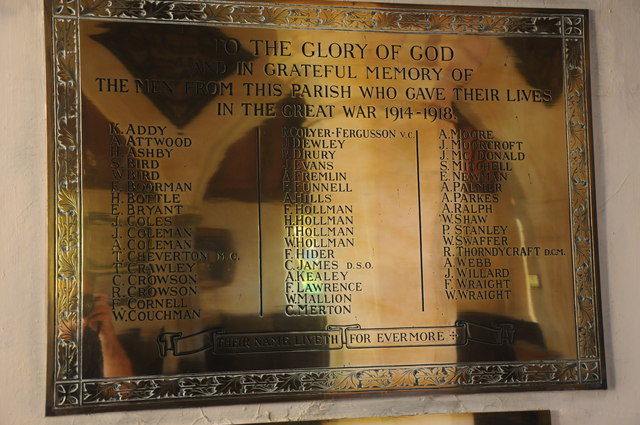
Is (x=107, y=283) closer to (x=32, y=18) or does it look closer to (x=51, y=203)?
(x=51, y=203)

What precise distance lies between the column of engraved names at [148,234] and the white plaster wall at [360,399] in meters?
0.30

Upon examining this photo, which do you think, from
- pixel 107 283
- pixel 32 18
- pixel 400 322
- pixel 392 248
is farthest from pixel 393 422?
pixel 32 18

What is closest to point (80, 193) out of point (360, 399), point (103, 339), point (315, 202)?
point (103, 339)

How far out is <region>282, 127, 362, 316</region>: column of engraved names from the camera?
8.25 ft

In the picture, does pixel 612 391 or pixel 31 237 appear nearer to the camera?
pixel 31 237

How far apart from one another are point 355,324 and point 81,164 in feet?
4.11

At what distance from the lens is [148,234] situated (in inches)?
96.4

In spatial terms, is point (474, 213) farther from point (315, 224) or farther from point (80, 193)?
point (80, 193)

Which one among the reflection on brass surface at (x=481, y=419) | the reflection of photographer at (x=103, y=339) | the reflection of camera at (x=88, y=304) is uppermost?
the reflection of camera at (x=88, y=304)

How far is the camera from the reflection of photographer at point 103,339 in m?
2.39

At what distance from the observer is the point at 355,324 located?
2529mm

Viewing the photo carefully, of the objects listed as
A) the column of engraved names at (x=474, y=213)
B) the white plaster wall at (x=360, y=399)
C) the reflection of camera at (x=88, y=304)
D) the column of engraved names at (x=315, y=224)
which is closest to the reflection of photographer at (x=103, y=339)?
the reflection of camera at (x=88, y=304)

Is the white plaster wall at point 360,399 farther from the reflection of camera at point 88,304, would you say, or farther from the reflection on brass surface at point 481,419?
the reflection of camera at point 88,304

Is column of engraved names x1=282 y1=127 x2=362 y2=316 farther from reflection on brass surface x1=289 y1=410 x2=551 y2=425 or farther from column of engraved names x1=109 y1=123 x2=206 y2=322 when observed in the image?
reflection on brass surface x1=289 y1=410 x2=551 y2=425
